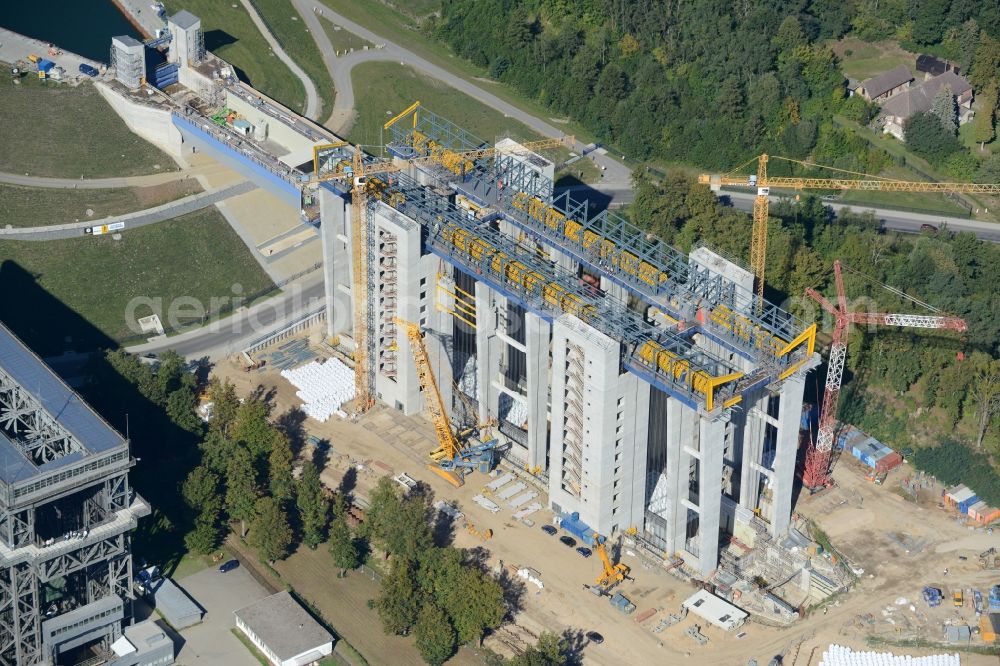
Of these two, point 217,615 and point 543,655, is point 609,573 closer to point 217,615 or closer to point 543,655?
point 543,655

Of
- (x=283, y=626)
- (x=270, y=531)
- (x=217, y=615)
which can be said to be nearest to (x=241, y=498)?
(x=270, y=531)

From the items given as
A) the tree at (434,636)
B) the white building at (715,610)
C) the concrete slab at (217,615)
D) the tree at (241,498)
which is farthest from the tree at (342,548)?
the white building at (715,610)

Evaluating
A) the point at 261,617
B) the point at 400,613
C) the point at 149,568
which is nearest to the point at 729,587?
the point at 400,613

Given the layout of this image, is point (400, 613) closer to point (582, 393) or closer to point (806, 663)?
point (582, 393)

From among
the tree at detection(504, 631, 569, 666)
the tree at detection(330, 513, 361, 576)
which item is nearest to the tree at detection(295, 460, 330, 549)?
the tree at detection(330, 513, 361, 576)

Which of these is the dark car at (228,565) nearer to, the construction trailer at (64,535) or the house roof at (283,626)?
the house roof at (283,626)

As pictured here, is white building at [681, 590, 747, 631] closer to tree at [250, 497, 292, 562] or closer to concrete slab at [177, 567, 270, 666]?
tree at [250, 497, 292, 562]
